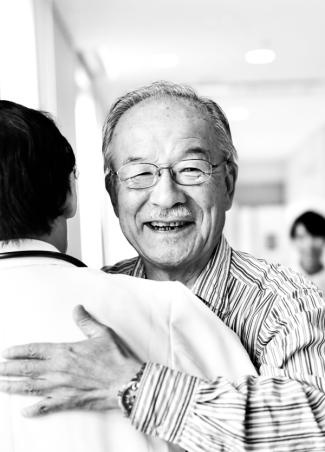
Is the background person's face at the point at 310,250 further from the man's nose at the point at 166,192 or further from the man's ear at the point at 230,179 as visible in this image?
the man's nose at the point at 166,192

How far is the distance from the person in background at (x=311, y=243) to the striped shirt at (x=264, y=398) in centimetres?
346

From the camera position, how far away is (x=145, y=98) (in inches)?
63.9

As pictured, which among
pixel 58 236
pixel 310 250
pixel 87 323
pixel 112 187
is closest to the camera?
pixel 87 323

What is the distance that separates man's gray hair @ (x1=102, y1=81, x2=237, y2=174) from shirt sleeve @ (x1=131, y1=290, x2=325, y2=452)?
61 centimetres

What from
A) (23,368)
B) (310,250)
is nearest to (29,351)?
(23,368)

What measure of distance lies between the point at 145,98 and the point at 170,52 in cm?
356

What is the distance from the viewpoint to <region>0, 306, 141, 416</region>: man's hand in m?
1.03

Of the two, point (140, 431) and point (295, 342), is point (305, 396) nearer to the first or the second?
point (295, 342)

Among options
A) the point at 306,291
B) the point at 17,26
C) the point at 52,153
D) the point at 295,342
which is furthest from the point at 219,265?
the point at 17,26

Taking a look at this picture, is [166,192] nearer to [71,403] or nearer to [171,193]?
[171,193]

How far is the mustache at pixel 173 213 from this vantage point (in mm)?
1545

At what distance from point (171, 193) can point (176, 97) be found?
232mm

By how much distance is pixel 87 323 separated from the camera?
1.03m

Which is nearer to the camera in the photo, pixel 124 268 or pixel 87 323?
pixel 87 323
